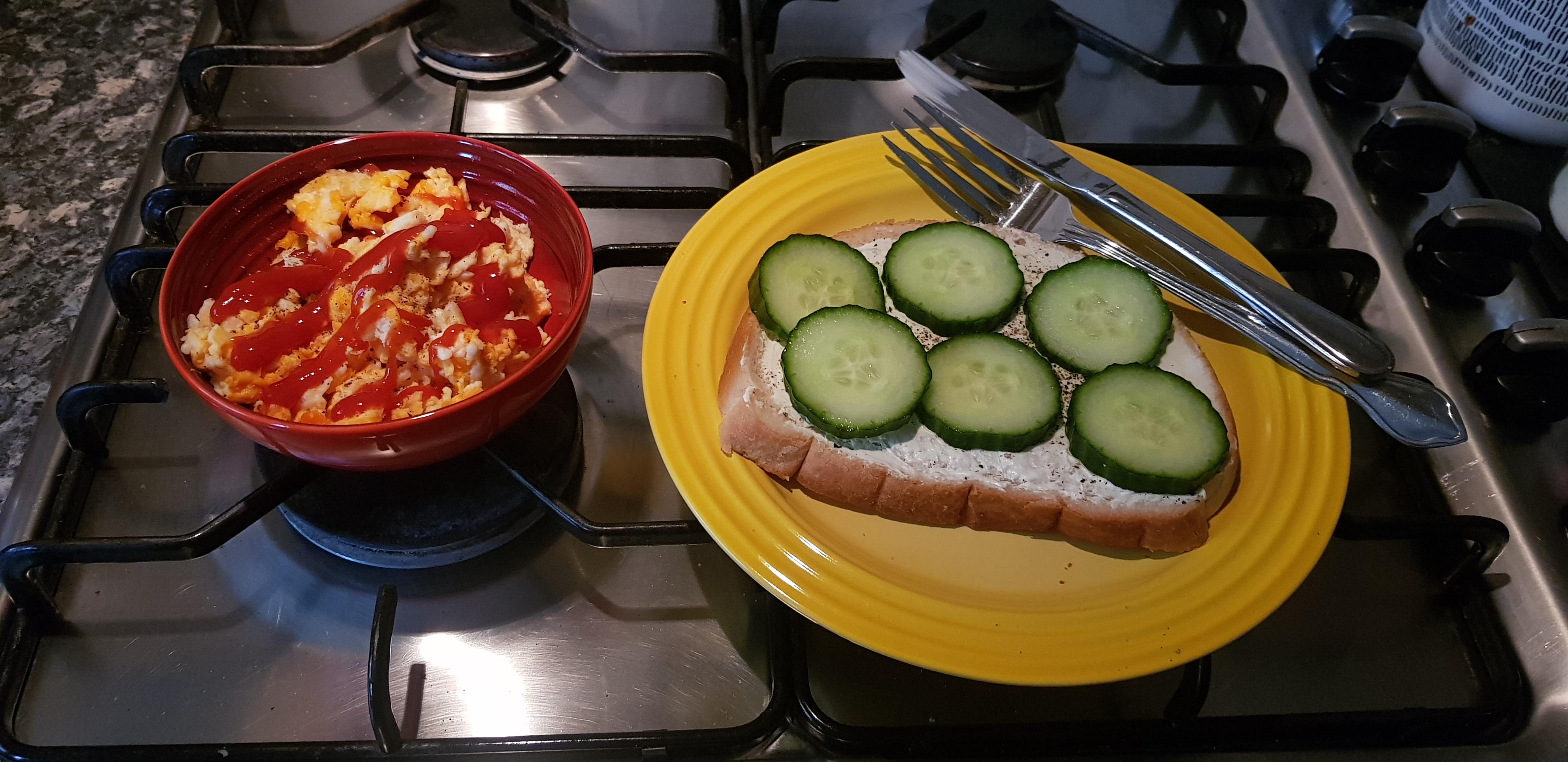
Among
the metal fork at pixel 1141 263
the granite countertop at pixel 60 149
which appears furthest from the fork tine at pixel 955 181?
the granite countertop at pixel 60 149

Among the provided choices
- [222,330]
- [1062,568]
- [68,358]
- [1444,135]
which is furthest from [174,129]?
[1444,135]

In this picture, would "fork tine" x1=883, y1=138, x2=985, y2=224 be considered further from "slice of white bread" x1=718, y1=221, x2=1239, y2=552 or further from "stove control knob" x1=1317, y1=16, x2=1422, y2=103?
"stove control knob" x1=1317, y1=16, x2=1422, y2=103

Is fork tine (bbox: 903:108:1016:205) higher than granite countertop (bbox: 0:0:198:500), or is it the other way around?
fork tine (bbox: 903:108:1016:205)

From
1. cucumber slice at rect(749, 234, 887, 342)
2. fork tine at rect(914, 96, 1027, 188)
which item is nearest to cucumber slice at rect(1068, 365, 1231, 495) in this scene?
cucumber slice at rect(749, 234, 887, 342)

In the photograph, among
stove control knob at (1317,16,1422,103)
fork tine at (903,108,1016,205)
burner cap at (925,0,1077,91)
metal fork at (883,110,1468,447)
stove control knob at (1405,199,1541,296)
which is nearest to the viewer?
metal fork at (883,110,1468,447)

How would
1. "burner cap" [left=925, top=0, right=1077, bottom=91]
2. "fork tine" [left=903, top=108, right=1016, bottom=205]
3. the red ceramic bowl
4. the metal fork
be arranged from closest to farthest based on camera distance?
the red ceramic bowl
the metal fork
"fork tine" [left=903, top=108, right=1016, bottom=205]
"burner cap" [left=925, top=0, right=1077, bottom=91]

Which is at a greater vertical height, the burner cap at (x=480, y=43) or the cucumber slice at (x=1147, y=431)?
the burner cap at (x=480, y=43)

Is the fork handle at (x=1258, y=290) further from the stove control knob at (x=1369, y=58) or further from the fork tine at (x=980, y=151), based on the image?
the stove control knob at (x=1369, y=58)
